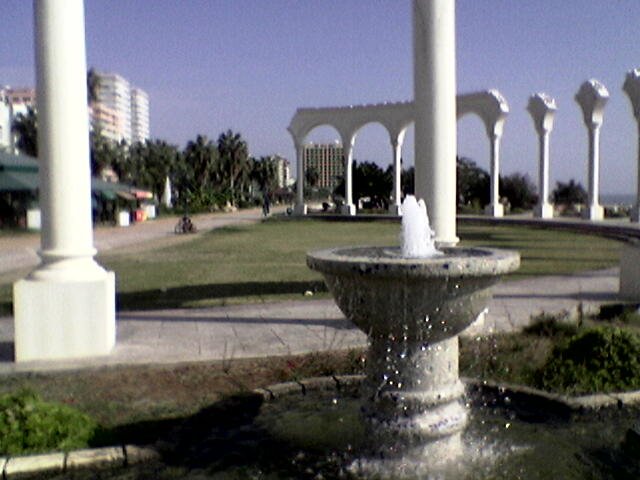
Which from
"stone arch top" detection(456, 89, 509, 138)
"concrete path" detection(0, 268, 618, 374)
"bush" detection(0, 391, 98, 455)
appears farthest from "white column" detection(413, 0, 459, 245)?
"stone arch top" detection(456, 89, 509, 138)

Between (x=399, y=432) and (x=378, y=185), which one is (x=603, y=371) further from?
(x=378, y=185)

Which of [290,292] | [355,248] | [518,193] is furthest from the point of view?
[518,193]

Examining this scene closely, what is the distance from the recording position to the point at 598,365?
6277 millimetres

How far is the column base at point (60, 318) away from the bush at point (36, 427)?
102 inches

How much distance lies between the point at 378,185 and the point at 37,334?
55566mm

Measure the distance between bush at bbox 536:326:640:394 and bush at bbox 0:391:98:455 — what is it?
12.8 feet

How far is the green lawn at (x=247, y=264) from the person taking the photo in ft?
41.1

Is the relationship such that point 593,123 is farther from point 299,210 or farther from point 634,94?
point 299,210

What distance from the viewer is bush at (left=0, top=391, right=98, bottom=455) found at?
4.71 metres

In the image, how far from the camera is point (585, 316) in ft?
32.0

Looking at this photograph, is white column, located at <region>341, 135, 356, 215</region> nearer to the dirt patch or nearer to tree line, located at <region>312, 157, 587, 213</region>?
tree line, located at <region>312, 157, 587, 213</region>

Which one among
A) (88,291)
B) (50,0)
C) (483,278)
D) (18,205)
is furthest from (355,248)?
(18,205)

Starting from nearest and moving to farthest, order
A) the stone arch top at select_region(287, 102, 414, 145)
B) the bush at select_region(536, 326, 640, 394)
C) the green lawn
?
1. the bush at select_region(536, 326, 640, 394)
2. the green lawn
3. the stone arch top at select_region(287, 102, 414, 145)

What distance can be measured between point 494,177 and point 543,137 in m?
3.59
